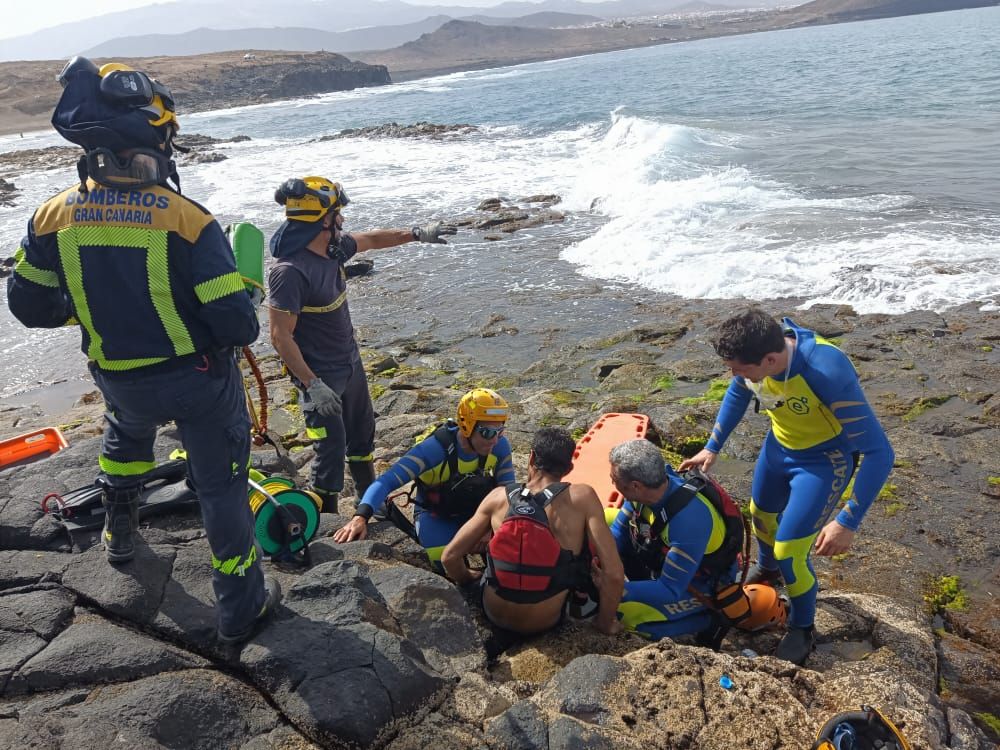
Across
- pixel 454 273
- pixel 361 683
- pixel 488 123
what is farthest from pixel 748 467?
pixel 488 123

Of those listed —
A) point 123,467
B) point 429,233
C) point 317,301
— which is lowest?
point 123,467

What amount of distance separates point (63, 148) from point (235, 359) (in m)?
46.9

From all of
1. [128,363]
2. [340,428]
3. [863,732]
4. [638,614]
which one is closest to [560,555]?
[638,614]

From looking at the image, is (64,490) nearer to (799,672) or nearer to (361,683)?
(361,683)

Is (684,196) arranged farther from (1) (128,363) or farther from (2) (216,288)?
(1) (128,363)

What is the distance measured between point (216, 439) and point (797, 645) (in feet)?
10.3

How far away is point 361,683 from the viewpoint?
9.58 feet

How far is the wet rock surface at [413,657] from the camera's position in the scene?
9.10 feet

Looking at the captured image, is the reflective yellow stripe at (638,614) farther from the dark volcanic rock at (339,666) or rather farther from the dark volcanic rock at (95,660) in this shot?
the dark volcanic rock at (95,660)

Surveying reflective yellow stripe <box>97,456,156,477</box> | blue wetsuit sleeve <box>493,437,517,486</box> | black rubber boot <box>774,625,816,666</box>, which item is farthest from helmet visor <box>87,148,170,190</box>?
black rubber boot <box>774,625,816,666</box>

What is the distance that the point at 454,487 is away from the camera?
4742 mm

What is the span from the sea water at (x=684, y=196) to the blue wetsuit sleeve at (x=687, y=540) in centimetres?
798

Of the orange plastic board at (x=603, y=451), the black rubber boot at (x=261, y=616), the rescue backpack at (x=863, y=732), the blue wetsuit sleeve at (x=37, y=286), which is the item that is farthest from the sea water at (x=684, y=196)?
the rescue backpack at (x=863, y=732)

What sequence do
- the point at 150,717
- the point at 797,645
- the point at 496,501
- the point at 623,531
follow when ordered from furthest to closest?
the point at 623,531 < the point at 496,501 < the point at 797,645 < the point at 150,717
